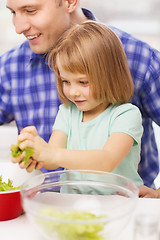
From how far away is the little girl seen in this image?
1265 mm

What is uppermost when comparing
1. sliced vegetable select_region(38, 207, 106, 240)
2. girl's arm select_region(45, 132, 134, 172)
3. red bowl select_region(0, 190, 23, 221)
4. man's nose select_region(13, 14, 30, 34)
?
man's nose select_region(13, 14, 30, 34)

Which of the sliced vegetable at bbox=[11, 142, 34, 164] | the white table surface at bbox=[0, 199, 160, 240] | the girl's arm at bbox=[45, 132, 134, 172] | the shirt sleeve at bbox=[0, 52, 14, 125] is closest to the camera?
the white table surface at bbox=[0, 199, 160, 240]

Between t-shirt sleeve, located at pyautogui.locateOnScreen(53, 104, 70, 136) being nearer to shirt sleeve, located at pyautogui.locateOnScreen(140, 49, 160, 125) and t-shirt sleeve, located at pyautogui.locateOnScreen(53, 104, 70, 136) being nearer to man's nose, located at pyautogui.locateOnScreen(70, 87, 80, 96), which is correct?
man's nose, located at pyautogui.locateOnScreen(70, 87, 80, 96)

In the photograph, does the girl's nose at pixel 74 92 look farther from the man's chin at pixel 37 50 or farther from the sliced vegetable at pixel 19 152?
the man's chin at pixel 37 50

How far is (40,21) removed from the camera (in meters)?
1.66

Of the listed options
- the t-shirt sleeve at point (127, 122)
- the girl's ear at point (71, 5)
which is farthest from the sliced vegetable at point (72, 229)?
the girl's ear at point (71, 5)

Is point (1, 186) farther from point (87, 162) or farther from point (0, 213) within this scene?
point (87, 162)

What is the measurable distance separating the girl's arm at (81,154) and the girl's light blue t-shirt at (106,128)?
0.05m

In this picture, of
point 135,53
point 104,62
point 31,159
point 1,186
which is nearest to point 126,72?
point 104,62

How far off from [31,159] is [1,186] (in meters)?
0.14

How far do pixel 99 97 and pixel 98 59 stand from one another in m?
0.14

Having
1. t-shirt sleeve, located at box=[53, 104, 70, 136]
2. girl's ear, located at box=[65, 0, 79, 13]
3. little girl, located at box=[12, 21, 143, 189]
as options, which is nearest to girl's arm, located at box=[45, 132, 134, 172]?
little girl, located at box=[12, 21, 143, 189]

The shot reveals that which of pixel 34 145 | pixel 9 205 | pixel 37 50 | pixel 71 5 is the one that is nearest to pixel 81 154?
pixel 34 145

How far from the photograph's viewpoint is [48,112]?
183cm
